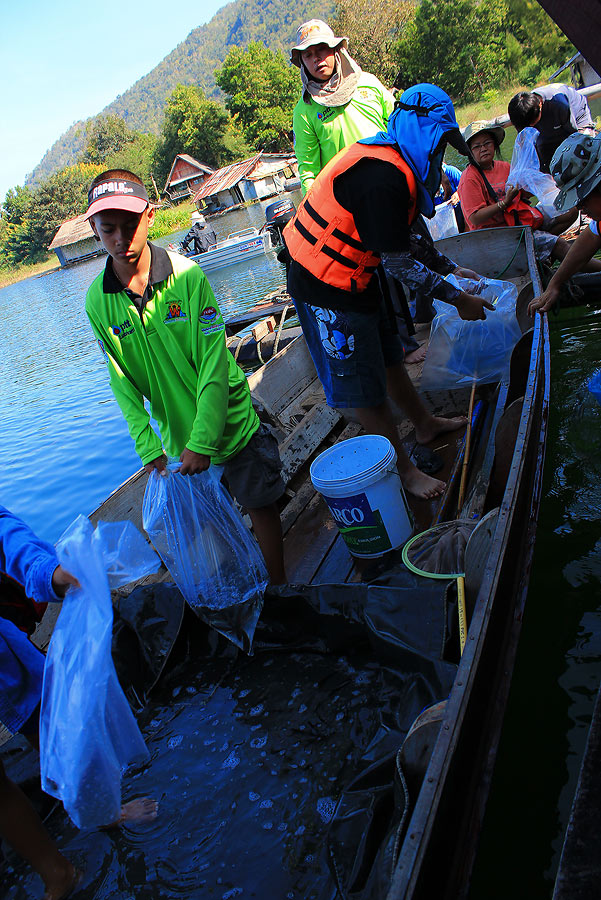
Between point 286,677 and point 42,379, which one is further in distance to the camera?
point 42,379

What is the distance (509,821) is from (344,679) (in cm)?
75

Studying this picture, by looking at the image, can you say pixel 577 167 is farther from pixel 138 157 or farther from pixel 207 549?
pixel 138 157

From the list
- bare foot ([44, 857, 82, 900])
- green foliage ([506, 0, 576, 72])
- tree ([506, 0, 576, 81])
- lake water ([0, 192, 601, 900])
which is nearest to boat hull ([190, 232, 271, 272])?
lake water ([0, 192, 601, 900])

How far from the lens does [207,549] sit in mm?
2639

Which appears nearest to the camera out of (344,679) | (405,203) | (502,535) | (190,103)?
(502,535)

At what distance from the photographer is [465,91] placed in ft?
157

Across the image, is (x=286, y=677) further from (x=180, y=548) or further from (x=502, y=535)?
(x=502, y=535)

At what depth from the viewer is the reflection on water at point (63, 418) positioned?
7.60 meters

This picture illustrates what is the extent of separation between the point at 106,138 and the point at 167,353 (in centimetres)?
10601

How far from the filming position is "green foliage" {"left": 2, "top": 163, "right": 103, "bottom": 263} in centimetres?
7223

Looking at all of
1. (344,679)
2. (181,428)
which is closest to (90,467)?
(181,428)

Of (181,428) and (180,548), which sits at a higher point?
(181,428)

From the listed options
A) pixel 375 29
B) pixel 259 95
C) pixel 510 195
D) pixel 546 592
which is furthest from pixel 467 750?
pixel 259 95

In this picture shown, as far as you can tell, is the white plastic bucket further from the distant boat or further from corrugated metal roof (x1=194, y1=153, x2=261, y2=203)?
corrugated metal roof (x1=194, y1=153, x2=261, y2=203)
